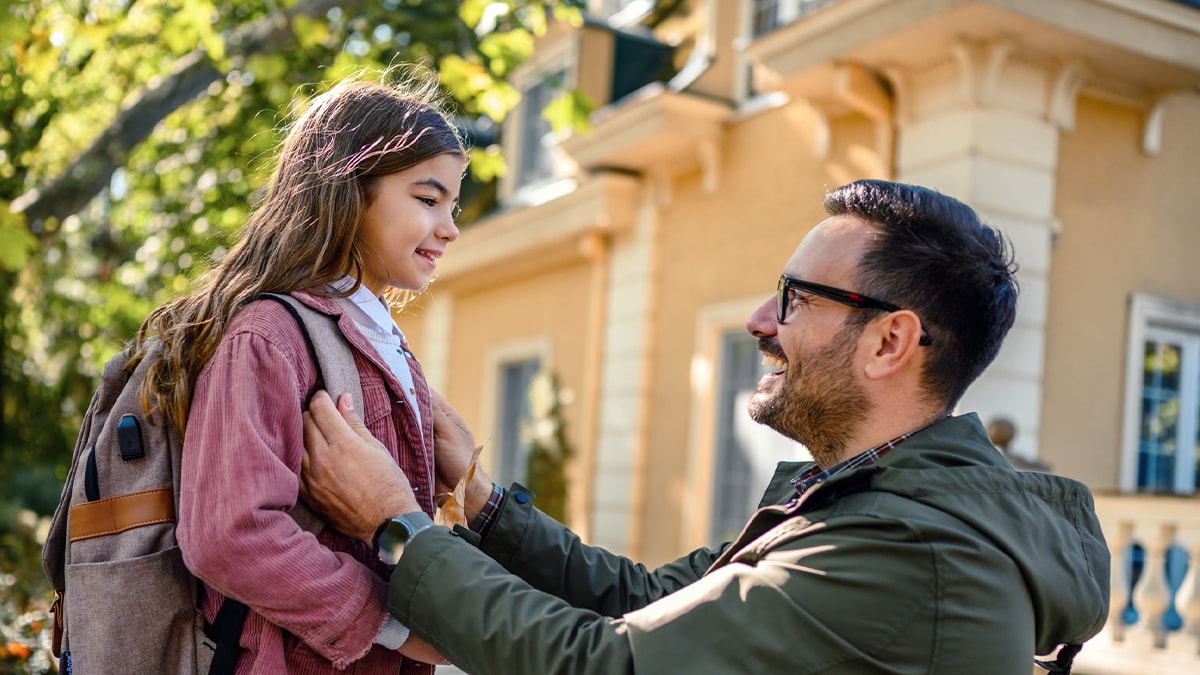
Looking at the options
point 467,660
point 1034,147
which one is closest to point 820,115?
point 1034,147

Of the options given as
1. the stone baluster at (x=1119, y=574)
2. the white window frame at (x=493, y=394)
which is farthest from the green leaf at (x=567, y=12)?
the white window frame at (x=493, y=394)

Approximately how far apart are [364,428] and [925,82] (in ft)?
22.4

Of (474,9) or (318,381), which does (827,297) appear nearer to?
(318,381)

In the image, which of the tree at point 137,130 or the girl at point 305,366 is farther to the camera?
the tree at point 137,130

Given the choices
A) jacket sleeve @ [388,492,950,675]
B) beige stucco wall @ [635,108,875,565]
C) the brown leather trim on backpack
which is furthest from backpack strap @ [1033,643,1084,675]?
beige stucco wall @ [635,108,875,565]

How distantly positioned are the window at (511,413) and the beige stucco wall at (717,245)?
3.14m

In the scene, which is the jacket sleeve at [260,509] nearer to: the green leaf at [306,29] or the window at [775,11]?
the green leaf at [306,29]

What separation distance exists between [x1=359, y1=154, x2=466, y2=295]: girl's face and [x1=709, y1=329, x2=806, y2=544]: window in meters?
7.47

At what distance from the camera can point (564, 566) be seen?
275 centimetres

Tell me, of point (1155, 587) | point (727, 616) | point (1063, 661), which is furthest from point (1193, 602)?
point (727, 616)

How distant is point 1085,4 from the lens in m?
7.41

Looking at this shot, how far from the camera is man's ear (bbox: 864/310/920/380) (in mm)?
2338

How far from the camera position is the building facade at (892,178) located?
25.1 ft

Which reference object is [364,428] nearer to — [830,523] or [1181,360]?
[830,523]
